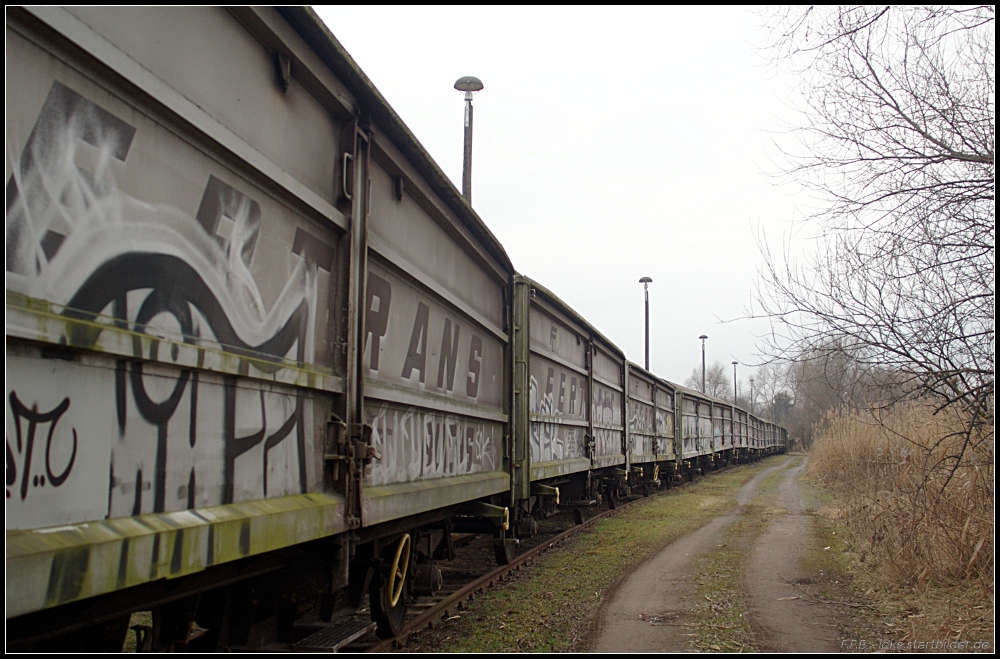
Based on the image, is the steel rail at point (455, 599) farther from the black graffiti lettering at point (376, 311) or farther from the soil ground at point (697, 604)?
the black graffiti lettering at point (376, 311)

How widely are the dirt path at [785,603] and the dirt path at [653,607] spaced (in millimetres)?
583

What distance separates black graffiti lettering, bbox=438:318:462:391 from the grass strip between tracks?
1.84 m

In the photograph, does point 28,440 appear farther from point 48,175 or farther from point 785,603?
point 785,603

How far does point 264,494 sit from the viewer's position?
10.1ft

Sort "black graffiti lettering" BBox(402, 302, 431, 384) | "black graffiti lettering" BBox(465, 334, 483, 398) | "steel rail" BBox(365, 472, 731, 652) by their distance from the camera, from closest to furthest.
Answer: "black graffiti lettering" BBox(402, 302, 431, 384)
"steel rail" BBox(365, 472, 731, 652)
"black graffiti lettering" BBox(465, 334, 483, 398)

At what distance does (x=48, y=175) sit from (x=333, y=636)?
2989mm

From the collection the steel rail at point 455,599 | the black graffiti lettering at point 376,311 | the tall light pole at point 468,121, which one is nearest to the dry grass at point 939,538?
the steel rail at point 455,599

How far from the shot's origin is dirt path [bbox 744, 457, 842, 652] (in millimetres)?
A: 5172

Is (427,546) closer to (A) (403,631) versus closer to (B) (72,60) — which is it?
(A) (403,631)

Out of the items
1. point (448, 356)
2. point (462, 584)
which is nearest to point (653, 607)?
point (462, 584)

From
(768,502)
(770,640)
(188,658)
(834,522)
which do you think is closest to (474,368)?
(770,640)

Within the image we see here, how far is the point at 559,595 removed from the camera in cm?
664

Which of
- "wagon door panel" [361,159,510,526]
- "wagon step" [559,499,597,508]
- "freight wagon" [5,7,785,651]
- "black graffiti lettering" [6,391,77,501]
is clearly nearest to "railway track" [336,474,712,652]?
"freight wagon" [5,7,785,651]

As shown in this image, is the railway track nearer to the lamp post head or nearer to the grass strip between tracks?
the grass strip between tracks
